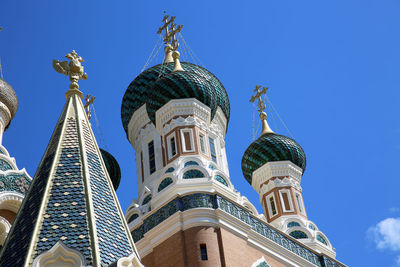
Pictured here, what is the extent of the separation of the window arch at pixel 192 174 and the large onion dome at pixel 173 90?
2146 millimetres

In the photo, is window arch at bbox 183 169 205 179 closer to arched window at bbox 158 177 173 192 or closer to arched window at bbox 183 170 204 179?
arched window at bbox 183 170 204 179

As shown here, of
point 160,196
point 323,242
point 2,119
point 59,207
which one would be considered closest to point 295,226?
point 323,242

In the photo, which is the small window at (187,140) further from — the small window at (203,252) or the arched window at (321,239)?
the arched window at (321,239)

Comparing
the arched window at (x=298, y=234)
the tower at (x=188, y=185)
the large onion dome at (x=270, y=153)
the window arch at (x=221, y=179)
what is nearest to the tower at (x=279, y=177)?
the large onion dome at (x=270, y=153)

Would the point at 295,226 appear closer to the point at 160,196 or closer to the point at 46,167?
the point at 160,196

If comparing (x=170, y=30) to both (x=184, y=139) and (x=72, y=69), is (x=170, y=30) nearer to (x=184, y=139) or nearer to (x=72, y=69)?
(x=184, y=139)

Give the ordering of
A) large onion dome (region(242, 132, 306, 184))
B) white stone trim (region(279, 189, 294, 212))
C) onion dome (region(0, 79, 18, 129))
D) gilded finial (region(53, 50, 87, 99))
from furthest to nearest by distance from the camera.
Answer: large onion dome (region(242, 132, 306, 184)) < white stone trim (region(279, 189, 294, 212)) < onion dome (region(0, 79, 18, 129)) < gilded finial (region(53, 50, 87, 99))

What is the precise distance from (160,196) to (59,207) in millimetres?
7207

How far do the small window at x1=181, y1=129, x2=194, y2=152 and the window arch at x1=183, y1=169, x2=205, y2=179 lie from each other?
82 centimetres

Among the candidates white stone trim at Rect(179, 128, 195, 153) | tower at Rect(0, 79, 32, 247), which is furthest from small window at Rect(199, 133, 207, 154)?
tower at Rect(0, 79, 32, 247)

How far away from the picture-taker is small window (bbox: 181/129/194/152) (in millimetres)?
14689

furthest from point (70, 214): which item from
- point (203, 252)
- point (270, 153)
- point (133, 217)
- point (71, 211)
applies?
point (270, 153)

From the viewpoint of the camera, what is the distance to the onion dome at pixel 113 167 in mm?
17859

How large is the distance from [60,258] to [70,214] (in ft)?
1.88
